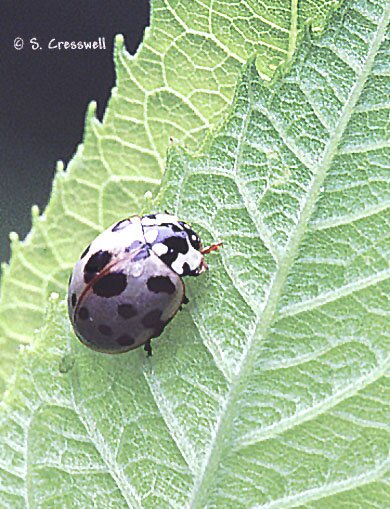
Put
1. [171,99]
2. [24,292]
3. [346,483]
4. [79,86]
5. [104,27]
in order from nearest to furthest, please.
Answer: [346,483] → [171,99] → [24,292] → [104,27] → [79,86]

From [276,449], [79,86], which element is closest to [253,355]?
[276,449]

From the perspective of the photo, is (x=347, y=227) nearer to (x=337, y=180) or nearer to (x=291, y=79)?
(x=337, y=180)

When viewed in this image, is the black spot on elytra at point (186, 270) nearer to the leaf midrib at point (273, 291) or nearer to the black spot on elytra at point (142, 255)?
the black spot on elytra at point (142, 255)

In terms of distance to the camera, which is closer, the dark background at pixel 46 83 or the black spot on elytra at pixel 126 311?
the black spot on elytra at pixel 126 311

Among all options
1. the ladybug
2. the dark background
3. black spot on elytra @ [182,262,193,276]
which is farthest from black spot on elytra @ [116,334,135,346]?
the dark background

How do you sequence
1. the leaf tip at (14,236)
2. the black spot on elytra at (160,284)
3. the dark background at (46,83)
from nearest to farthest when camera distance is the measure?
the black spot on elytra at (160,284)
the leaf tip at (14,236)
the dark background at (46,83)

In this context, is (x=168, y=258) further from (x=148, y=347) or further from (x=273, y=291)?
(x=273, y=291)

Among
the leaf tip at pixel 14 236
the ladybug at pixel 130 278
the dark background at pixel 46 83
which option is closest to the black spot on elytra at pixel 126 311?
the ladybug at pixel 130 278
